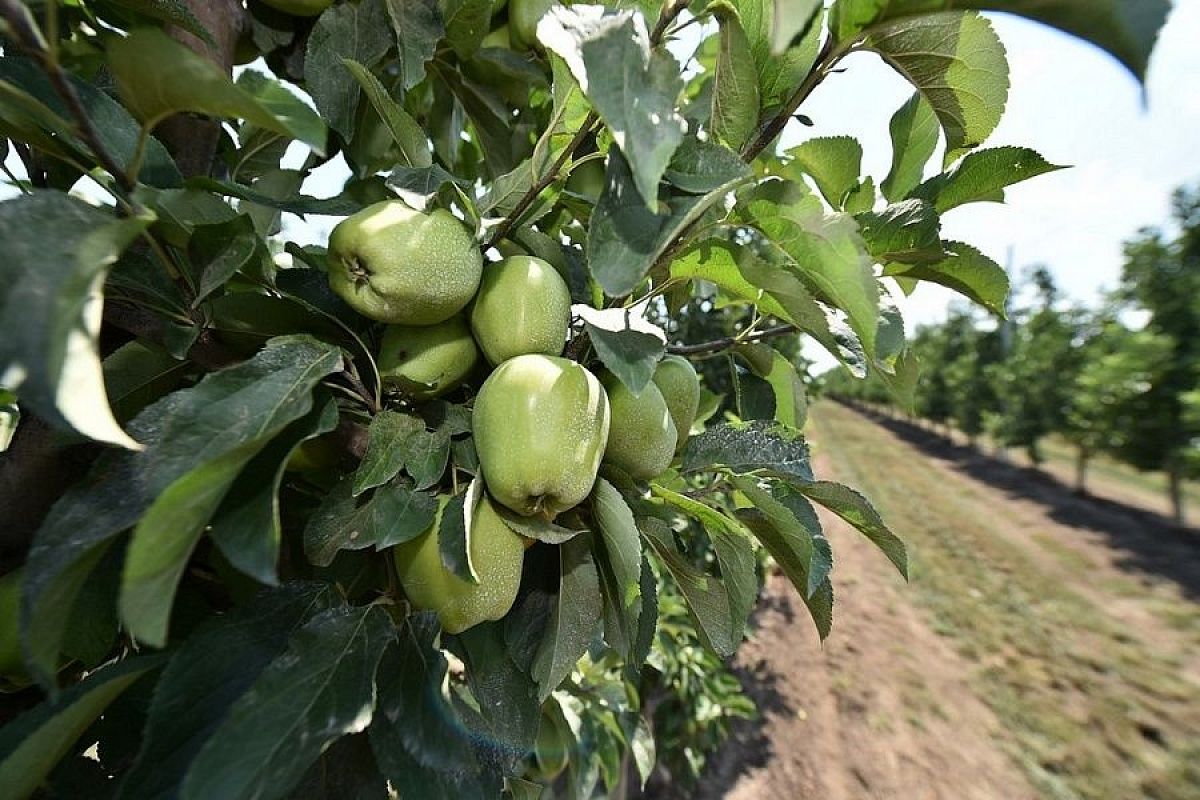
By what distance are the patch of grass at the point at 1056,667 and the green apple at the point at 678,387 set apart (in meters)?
4.34

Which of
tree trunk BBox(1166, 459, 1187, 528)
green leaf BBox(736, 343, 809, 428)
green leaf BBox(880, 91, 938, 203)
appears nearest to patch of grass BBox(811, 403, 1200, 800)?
tree trunk BBox(1166, 459, 1187, 528)

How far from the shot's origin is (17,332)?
0.32 meters

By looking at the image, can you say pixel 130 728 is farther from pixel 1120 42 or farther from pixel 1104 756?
pixel 1104 756

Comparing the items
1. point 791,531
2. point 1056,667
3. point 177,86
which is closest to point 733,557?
point 791,531

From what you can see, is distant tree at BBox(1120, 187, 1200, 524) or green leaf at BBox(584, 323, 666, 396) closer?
green leaf at BBox(584, 323, 666, 396)

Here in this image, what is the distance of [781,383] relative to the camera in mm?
923

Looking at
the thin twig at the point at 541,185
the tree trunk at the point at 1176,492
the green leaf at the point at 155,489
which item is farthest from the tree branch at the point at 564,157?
the tree trunk at the point at 1176,492

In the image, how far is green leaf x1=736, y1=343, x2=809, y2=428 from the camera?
89cm

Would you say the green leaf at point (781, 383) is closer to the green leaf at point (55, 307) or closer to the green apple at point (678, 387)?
the green apple at point (678, 387)

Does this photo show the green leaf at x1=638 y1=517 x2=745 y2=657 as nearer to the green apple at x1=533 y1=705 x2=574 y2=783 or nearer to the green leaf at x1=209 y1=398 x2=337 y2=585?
the green leaf at x1=209 y1=398 x2=337 y2=585

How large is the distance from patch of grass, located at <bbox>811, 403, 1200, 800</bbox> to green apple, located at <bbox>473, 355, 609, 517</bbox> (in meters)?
4.51

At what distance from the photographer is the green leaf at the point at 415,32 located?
67 centimetres

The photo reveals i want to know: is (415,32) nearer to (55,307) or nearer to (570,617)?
(55,307)

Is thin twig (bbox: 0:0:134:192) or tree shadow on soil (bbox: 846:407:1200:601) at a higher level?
thin twig (bbox: 0:0:134:192)
